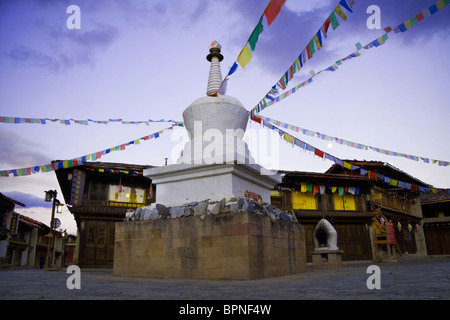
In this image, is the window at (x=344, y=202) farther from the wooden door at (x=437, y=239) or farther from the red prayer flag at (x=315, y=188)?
the wooden door at (x=437, y=239)

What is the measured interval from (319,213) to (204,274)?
58.4 ft

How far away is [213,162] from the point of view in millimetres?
7000

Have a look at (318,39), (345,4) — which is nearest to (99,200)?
(318,39)

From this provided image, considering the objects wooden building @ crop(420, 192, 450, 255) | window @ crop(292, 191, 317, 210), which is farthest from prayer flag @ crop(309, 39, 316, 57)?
wooden building @ crop(420, 192, 450, 255)

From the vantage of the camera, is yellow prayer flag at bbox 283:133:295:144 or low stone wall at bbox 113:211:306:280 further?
yellow prayer flag at bbox 283:133:295:144

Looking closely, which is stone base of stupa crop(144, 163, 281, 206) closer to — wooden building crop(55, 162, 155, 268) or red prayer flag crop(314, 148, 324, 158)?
red prayer flag crop(314, 148, 324, 158)

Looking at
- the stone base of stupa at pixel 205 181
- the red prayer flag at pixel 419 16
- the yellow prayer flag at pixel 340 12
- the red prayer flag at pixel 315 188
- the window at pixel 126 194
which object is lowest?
the stone base of stupa at pixel 205 181

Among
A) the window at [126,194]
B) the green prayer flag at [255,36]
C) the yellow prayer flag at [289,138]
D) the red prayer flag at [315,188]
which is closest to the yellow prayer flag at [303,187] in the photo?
the red prayer flag at [315,188]

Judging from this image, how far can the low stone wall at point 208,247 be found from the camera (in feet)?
19.5

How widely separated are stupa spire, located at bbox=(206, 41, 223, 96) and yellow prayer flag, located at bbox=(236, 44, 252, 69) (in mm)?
1955

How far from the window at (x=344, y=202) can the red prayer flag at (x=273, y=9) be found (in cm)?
2043

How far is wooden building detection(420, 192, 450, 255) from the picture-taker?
2955 cm

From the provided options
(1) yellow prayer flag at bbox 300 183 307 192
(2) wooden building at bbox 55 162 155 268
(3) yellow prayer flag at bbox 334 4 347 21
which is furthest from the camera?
(1) yellow prayer flag at bbox 300 183 307 192
